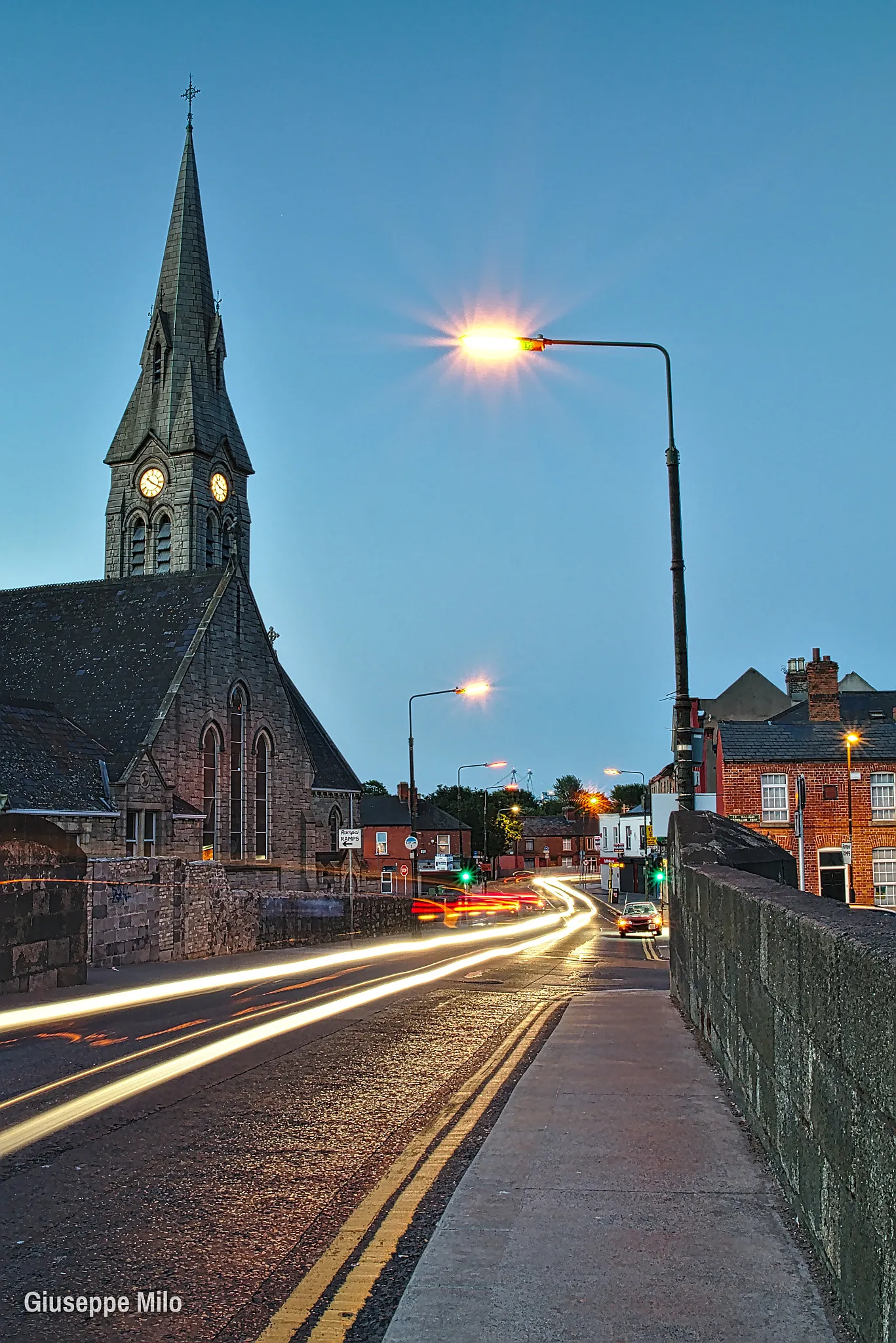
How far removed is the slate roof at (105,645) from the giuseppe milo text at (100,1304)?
3508cm

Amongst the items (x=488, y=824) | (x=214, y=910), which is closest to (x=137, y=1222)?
(x=214, y=910)

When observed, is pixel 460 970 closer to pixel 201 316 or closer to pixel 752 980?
pixel 752 980

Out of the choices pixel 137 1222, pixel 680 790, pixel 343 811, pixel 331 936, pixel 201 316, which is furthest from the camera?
pixel 201 316

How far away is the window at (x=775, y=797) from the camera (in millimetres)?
46375

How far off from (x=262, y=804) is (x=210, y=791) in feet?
12.0

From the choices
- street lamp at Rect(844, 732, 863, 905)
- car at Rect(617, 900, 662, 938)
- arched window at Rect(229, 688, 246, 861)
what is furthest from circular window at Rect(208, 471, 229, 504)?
street lamp at Rect(844, 732, 863, 905)

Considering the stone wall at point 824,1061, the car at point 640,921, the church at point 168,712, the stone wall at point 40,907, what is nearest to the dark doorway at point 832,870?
the car at point 640,921

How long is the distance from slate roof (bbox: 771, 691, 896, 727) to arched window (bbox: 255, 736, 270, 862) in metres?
22.7

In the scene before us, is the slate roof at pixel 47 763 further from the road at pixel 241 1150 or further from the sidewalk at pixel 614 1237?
the sidewalk at pixel 614 1237

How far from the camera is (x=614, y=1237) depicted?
558 cm

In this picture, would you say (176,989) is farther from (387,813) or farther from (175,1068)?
(387,813)

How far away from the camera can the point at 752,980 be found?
6.97 m

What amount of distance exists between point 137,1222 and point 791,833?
43277 mm

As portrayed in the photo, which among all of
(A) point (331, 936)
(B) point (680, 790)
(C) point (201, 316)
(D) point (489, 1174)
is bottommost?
(A) point (331, 936)
